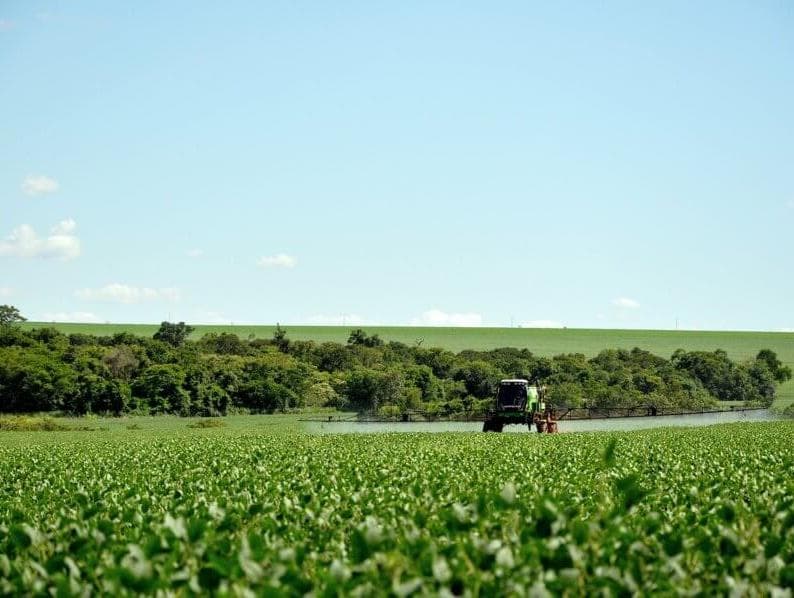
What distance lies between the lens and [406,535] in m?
8.41

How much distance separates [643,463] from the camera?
26219 mm

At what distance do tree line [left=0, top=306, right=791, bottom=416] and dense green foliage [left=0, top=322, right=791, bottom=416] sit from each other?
13 centimetres

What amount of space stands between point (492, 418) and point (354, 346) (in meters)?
72.1

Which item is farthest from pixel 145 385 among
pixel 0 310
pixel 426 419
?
pixel 0 310

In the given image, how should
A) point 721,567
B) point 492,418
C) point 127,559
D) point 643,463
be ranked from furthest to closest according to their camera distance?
point 492,418, point 643,463, point 721,567, point 127,559

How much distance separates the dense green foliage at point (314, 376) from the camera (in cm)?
9469

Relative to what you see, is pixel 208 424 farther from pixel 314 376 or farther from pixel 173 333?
pixel 173 333

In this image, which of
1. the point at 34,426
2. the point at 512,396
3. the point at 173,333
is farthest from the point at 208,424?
the point at 173,333

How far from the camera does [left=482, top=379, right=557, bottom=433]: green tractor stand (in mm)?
57531

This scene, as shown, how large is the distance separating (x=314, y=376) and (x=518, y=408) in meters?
55.8

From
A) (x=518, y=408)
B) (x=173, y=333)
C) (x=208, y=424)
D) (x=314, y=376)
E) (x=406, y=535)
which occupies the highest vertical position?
(x=173, y=333)

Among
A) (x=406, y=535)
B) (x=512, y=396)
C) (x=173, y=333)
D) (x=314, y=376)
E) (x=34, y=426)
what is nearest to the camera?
(x=406, y=535)

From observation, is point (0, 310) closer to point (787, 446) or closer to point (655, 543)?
point (787, 446)

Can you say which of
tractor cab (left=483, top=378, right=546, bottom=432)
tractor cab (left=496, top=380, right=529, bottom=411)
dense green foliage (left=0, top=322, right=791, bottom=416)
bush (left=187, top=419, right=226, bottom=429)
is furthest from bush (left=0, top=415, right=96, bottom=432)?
tractor cab (left=496, top=380, right=529, bottom=411)
